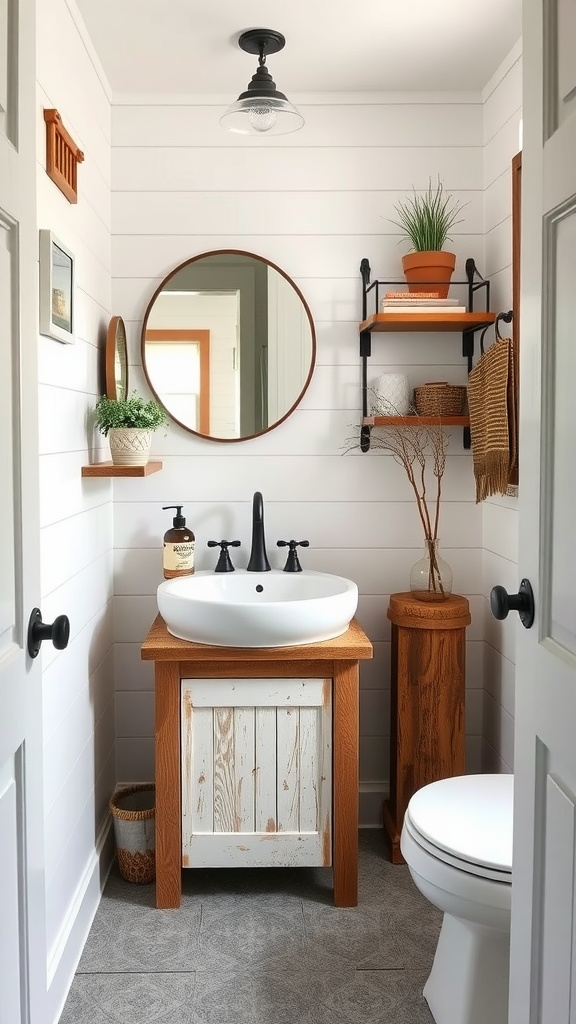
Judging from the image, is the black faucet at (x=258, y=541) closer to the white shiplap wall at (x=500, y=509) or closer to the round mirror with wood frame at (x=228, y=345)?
the round mirror with wood frame at (x=228, y=345)

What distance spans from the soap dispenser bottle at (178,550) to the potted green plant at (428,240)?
102 cm

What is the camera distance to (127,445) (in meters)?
2.56

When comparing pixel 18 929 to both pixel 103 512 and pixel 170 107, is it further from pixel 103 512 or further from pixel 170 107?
pixel 170 107

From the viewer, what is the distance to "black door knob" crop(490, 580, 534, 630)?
1.34 metres

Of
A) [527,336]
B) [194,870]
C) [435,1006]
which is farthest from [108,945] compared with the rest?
[527,336]

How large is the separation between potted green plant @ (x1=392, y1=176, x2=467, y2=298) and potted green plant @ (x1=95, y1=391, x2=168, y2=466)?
92cm

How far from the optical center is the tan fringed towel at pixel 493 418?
2.46 m

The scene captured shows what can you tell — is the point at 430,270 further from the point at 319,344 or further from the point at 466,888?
the point at 466,888

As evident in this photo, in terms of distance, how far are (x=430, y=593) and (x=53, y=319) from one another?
1405 millimetres

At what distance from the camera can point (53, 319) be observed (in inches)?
80.0

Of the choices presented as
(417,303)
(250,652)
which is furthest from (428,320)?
(250,652)

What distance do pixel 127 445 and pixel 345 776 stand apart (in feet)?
3.59

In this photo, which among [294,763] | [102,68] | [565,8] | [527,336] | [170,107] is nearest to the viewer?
[565,8]

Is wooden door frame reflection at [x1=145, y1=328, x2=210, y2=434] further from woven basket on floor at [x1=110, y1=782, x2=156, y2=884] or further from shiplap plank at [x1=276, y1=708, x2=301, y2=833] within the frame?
woven basket on floor at [x1=110, y1=782, x2=156, y2=884]
